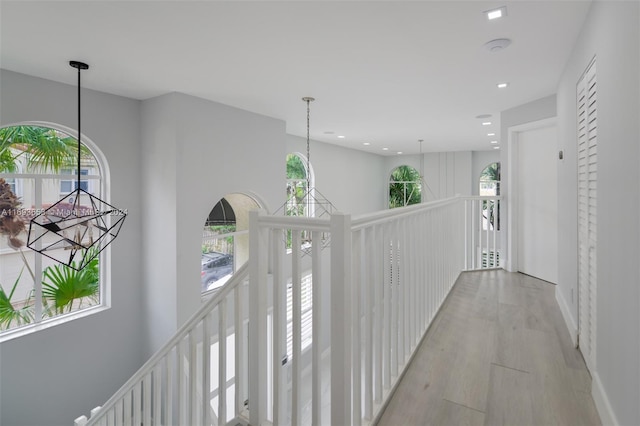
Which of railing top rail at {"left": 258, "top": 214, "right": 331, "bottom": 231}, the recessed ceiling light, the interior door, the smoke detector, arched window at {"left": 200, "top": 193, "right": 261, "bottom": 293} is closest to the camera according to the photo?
railing top rail at {"left": 258, "top": 214, "right": 331, "bottom": 231}

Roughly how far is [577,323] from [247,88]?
3651mm

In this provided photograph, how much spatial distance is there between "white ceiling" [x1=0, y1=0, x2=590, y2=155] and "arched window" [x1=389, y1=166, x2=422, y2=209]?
21.1ft

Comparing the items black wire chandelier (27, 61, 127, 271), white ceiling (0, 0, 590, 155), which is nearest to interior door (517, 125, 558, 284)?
white ceiling (0, 0, 590, 155)

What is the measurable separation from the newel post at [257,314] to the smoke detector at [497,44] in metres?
2.31

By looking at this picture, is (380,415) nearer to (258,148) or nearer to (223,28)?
(223,28)

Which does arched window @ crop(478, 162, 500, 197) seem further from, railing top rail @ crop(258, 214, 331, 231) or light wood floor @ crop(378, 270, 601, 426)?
railing top rail @ crop(258, 214, 331, 231)

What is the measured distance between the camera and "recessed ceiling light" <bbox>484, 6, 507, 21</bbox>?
6.94 ft

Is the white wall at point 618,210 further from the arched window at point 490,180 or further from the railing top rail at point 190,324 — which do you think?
the arched window at point 490,180

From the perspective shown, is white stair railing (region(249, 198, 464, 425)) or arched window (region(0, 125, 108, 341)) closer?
white stair railing (region(249, 198, 464, 425))

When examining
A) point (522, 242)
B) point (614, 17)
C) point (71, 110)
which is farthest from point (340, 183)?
point (614, 17)

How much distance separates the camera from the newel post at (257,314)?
149 centimetres

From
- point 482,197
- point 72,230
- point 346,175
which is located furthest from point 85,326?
point 346,175

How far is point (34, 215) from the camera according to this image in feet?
11.5

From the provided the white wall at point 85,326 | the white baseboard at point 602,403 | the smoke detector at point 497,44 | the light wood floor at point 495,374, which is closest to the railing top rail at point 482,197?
the light wood floor at point 495,374
